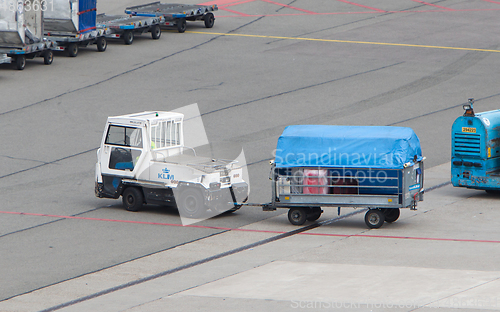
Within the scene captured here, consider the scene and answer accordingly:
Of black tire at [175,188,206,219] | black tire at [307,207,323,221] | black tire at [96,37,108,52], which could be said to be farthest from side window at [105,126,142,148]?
black tire at [96,37,108,52]

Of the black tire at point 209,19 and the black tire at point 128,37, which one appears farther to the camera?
the black tire at point 209,19

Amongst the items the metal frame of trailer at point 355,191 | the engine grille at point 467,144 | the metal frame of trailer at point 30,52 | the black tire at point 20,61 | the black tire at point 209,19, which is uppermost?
the black tire at point 209,19

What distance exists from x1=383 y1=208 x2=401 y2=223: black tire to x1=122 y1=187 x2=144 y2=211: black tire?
5.15 meters

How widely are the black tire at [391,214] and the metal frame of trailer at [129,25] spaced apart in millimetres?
19573

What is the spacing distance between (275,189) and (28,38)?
16361mm

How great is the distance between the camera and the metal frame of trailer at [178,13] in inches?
1326

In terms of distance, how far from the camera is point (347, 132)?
562 inches

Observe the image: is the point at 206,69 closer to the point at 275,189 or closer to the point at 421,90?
the point at 421,90

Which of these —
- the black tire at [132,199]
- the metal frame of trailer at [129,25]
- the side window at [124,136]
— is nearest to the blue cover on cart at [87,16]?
the metal frame of trailer at [129,25]

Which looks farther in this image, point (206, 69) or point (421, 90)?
point (206, 69)

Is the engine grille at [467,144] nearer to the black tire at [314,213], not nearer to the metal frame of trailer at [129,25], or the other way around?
the black tire at [314,213]

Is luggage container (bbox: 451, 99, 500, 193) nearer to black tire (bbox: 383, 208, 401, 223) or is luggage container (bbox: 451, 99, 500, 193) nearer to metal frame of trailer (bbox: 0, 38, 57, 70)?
black tire (bbox: 383, 208, 401, 223)

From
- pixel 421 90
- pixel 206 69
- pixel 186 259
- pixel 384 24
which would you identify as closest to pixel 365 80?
pixel 421 90

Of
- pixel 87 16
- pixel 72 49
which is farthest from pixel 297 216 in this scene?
pixel 72 49
